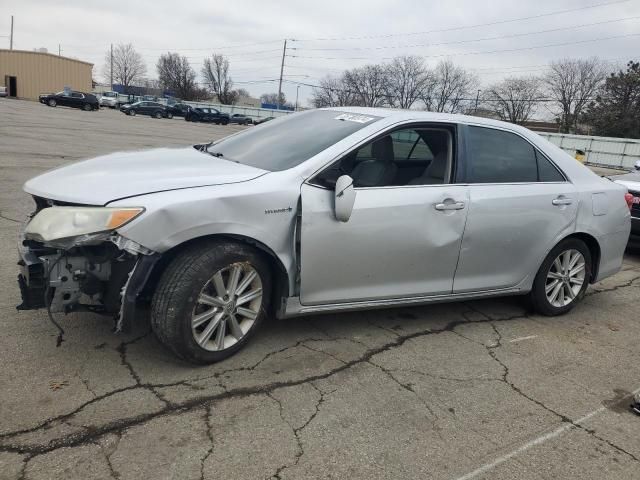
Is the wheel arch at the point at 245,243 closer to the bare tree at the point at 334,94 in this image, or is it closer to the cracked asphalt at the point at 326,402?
the cracked asphalt at the point at 326,402

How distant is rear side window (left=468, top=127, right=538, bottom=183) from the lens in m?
4.00

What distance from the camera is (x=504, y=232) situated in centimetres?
402

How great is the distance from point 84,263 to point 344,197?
4.98 ft

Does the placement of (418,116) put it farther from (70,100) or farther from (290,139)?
(70,100)

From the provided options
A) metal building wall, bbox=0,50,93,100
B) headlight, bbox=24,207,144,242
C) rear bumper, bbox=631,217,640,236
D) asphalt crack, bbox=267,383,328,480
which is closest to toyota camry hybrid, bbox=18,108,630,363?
headlight, bbox=24,207,144,242

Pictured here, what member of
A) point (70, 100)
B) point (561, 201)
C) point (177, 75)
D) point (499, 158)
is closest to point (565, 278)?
point (561, 201)

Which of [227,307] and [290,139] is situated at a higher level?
[290,139]

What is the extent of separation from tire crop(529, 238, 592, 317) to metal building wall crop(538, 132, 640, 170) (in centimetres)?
3471

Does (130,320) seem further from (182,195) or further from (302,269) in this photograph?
(302,269)

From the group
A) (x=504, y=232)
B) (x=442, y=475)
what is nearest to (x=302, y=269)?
(x=442, y=475)

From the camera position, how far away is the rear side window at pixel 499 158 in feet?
13.1

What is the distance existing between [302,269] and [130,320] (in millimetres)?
1046

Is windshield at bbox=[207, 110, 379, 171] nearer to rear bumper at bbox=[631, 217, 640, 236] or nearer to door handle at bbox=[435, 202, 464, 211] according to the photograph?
door handle at bbox=[435, 202, 464, 211]

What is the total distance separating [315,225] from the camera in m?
3.23
